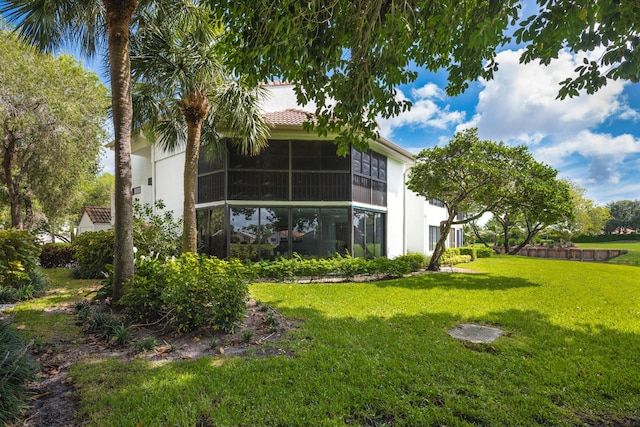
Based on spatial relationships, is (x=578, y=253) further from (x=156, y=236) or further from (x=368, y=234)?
(x=156, y=236)

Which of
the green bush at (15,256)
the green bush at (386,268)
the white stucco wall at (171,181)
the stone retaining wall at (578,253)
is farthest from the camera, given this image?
the stone retaining wall at (578,253)

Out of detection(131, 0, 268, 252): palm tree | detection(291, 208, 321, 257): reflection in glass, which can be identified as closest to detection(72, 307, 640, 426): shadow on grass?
detection(131, 0, 268, 252): palm tree

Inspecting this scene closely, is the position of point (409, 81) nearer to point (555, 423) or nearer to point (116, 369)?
point (555, 423)

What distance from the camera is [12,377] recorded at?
3.14 meters

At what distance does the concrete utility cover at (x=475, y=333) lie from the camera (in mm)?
5336

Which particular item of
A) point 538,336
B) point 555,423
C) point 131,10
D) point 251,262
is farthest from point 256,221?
point 555,423

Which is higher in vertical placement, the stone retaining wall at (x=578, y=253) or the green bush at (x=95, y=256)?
the green bush at (x=95, y=256)

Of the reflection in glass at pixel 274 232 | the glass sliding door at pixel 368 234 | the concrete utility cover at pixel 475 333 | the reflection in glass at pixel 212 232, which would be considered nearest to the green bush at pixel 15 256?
the reflection in glass at pixel 212 232

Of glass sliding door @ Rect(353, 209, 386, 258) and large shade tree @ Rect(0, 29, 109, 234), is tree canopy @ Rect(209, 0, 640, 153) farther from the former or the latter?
→ large shade tree @ Rect(0, 29, 109, 234)

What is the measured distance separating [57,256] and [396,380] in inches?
651

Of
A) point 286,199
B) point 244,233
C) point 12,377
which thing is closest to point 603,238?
point 286,199

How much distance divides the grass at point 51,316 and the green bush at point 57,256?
525 centimetres

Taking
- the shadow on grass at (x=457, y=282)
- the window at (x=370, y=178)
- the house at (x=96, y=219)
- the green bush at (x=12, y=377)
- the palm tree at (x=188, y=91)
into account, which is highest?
the palm tree at (x=188, y=91)

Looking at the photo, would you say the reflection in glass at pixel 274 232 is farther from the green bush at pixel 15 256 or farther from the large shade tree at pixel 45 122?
the green bush at pixel 15 256
